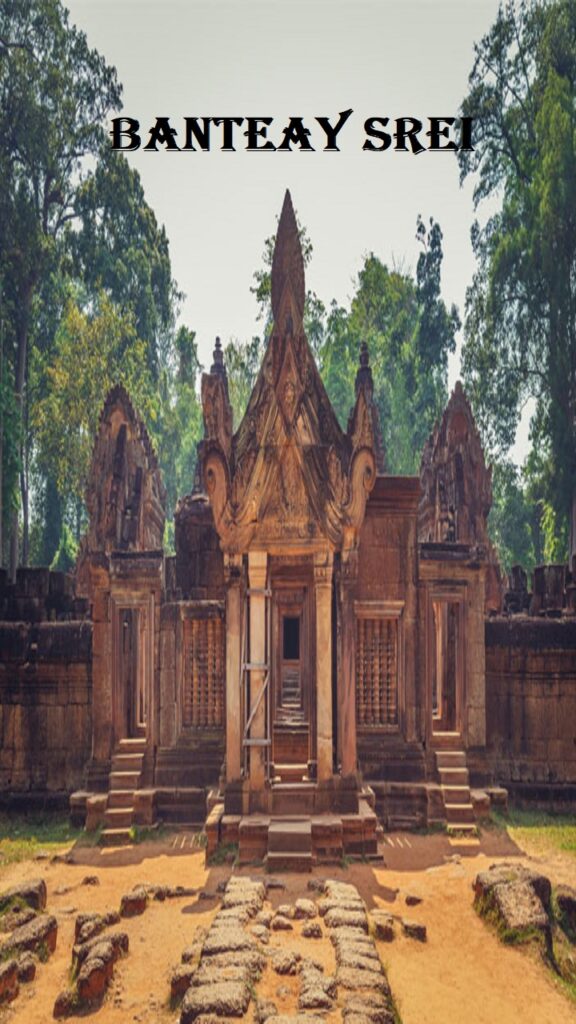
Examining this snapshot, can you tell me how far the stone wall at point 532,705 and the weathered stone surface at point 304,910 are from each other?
6.65m

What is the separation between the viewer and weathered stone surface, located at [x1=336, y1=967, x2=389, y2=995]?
5453 millimetres

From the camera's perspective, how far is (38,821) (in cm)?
1220

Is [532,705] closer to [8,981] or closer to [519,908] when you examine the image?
[519,908]

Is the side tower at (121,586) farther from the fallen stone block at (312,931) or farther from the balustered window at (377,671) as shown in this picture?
the fallen stone block at (312,931)

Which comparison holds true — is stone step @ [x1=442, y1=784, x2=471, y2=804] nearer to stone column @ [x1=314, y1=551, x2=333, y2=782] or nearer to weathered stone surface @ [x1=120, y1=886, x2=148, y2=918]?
stone column @ [x1=314, y1=551, x2=333, y2=782]

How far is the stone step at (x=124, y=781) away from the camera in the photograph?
1162cm

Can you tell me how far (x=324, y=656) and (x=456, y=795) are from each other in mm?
3252

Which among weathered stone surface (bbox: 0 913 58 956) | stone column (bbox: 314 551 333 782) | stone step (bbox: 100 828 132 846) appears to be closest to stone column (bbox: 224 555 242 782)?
stone column (bbox: 314 551 333 782)

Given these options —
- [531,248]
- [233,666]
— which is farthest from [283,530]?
[531,248]

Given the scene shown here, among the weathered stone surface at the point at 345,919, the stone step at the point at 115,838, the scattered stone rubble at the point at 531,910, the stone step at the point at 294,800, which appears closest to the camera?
the weathered stone surface at the point at 345,919

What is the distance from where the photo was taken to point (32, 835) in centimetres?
1145

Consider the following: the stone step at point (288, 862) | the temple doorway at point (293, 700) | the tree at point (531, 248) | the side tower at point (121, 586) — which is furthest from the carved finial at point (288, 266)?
the tree at point (531, 248)

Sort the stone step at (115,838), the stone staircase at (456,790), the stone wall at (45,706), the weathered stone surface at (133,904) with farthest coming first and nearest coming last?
Answer: the stone wall at (45,706), the stone staircase at (456,790), the stone step at (115,838), the weathered stone surface at (133,904)

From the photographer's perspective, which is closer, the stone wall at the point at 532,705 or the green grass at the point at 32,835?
the green grass at the point at 32,835
